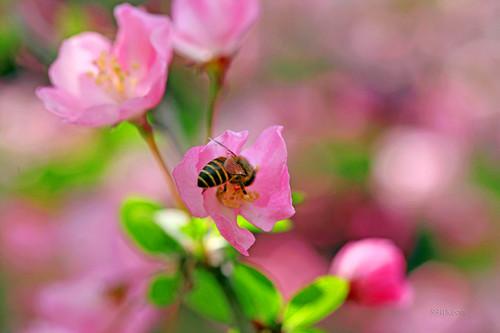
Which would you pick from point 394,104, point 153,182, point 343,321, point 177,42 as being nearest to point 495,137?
point 394,104

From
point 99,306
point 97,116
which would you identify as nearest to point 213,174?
point 97,116

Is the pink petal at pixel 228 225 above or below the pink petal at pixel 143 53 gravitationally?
below

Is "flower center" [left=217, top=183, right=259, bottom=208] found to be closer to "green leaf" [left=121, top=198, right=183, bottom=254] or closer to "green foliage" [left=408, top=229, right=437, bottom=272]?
"green leaf" [left=121, top=198, right=183, bottom=254]

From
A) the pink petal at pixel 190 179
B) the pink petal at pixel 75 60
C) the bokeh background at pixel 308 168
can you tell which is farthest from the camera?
the bokeh background at pixel 308 168

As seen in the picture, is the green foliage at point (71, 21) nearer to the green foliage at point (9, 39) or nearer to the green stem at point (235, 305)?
the green foliage at point (9, 39)

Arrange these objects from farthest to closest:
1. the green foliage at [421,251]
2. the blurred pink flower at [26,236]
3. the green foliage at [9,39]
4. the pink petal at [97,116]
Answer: the green foliage at [421,251], the blurred pink flower at [26,236], the green foliage at [9,39], the pink petal at [97,116]

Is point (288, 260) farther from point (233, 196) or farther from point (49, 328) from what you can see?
point (233, 196)

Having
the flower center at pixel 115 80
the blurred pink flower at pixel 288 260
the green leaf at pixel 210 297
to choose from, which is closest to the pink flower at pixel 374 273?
the green leaf at pixel 210 297

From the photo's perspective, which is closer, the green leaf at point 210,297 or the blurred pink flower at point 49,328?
the green leaf at point 210,297
